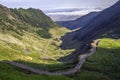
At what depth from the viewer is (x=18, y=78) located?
279ft

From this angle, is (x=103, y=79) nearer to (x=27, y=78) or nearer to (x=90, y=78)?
(x=90, y=78)

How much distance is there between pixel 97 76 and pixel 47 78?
105m

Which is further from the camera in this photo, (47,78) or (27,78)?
(47,78)

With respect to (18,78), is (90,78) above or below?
below

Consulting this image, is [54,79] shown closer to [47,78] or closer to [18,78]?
[47,78]

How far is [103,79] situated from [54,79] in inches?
4035

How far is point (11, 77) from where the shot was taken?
82812 mm

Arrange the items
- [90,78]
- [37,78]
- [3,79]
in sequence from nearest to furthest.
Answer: [3,79]
[37,78]
[90,78]

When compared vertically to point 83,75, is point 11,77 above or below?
above

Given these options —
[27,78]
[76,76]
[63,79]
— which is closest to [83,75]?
[76,76]

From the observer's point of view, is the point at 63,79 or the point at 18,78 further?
the point at 63,79

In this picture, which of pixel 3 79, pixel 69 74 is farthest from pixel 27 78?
pixel 69 74

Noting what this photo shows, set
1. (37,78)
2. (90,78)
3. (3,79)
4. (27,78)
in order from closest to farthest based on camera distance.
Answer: (3,79)
(27,78)
(37,78)
(90,78)

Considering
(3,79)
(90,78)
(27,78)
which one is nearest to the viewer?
(3,79)
